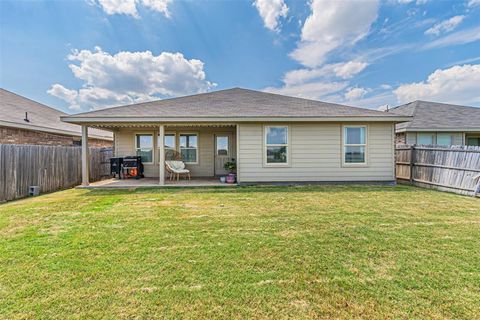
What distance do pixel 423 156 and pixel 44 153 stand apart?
12.9 meters

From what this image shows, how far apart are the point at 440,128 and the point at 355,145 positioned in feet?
23.3

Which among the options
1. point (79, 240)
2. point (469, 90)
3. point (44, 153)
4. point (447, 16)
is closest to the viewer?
point (79, 240)

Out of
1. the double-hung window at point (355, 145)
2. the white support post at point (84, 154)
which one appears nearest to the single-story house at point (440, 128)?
the double-hung window at point (355, 145)

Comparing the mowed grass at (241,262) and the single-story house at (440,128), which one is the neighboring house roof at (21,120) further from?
the single-story house at (440,128)

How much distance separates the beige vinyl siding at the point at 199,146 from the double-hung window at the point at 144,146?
17cm

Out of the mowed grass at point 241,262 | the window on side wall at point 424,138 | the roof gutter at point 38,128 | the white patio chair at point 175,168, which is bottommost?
the mowed grass at point 241,262

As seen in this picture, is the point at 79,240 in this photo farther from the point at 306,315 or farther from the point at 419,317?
the point at 419,317

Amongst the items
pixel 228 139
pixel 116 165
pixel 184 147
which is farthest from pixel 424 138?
pixel 116 165

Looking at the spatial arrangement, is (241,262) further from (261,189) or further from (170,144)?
(170,144)

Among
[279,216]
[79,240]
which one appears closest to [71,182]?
[79,240]

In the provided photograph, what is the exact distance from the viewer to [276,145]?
8.42 m

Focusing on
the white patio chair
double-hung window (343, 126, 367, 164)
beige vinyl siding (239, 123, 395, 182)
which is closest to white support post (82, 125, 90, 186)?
the white patio chair

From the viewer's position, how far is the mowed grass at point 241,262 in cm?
199

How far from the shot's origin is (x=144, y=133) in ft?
34.9
